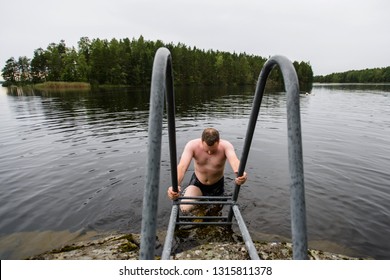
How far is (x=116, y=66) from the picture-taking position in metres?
80.8

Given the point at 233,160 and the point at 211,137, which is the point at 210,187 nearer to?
the point at 233,160

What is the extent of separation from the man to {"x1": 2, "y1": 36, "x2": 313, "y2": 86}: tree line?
79299mm

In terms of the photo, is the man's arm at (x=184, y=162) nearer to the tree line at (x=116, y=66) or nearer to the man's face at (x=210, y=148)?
the man's face at (x=210, y=148)

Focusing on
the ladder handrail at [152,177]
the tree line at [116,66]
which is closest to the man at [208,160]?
the ladder handrail at [152,177]

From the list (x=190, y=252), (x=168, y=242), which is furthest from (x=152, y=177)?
(x=190, y=252)

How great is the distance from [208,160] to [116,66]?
8287cm

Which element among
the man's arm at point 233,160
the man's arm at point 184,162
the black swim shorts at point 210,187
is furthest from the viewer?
the black swim shorts at point 210,187

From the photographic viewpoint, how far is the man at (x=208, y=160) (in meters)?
5.05

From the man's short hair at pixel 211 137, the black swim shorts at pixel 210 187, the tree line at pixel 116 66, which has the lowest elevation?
the black swim shorts at pixel 210 187

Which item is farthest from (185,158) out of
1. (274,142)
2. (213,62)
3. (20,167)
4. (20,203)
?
(213,62)

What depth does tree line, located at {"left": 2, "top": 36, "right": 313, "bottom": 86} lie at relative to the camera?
262 feet

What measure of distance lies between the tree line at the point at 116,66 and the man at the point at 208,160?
79299 mm

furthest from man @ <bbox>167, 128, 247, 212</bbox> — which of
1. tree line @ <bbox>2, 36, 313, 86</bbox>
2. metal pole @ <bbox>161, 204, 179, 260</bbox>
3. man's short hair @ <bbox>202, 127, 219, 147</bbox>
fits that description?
tree line @ <bbox>2, 36, 313, 86</bbox>

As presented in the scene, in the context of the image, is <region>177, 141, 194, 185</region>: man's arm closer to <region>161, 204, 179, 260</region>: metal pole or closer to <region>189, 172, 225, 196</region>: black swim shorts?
<region>161, 204, 179, 260</region>: metal pole
